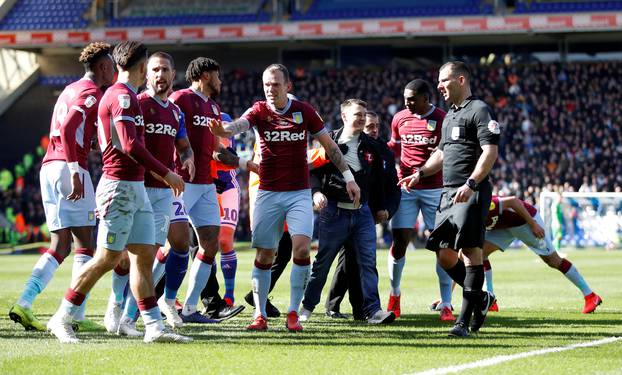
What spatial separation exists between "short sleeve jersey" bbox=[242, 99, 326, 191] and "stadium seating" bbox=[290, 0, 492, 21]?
93.9 ft

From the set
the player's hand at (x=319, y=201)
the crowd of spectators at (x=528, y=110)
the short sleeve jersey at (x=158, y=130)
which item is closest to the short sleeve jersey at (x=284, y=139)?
the player's hand at (x=319, y=201)

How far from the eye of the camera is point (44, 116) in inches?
1735

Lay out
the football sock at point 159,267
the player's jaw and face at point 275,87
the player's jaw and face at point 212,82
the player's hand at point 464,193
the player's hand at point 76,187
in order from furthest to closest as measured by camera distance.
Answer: the player's jaw and face at point 212,82, the football sock at point 159,267, the player's jaw and face at point 275,87, the player's hand at point 464,193, the player's hand at point 76,187

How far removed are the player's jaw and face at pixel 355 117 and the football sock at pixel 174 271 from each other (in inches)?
84.3

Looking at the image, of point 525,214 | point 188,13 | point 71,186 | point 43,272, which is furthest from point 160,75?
point 188,13

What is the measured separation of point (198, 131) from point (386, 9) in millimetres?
29286

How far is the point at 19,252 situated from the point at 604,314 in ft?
76.5

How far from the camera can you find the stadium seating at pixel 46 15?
41406 mm

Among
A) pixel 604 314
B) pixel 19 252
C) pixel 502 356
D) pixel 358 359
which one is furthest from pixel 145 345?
pixel 19 252

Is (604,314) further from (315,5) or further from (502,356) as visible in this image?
(315,5)

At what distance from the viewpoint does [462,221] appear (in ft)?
29.8

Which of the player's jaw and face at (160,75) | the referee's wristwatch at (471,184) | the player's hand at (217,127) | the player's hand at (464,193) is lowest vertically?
the player's hand at (464,193)

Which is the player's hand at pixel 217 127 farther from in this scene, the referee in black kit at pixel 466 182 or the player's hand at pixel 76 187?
the referee in black kit at pixel 466 182

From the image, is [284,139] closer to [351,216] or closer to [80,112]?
[351,216]
